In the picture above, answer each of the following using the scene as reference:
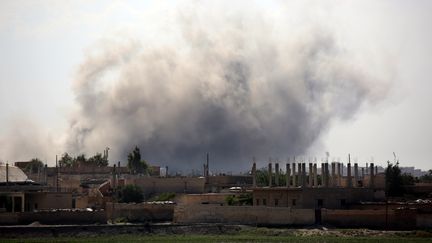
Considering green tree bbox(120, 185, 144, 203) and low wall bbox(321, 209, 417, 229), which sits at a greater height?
green tree bbox(120, 185, 144, 203)

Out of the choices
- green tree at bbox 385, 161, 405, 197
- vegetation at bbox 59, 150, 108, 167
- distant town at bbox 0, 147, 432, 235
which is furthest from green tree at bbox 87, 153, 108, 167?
green tree at bbox 385, 161, 405, 197

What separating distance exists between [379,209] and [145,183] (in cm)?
3172

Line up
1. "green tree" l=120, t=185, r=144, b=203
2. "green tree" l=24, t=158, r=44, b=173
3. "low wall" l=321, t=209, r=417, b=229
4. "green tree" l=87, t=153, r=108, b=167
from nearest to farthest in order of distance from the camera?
1. "low wall" l=321, t=209, r=417, b=229
2. "green tree" l=120, t=185, r=144, b=203
3. "green tree" l=24, t=158, r=44, b=173
4. "green tree" l=87, t=153, r=108, b=167

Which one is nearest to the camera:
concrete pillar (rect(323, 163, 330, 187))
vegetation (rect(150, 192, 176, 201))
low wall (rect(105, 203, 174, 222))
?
low wall (rect(105, 203, 174, 222))

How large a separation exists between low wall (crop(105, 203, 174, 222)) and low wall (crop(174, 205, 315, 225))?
284cm

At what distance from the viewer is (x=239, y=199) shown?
8100cm

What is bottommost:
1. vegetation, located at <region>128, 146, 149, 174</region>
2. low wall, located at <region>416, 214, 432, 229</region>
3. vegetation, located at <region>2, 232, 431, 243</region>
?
vegetation, located at <region>2, 232, 431, 243</region>

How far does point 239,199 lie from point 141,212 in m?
8.32

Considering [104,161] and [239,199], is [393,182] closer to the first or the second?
[239,199]

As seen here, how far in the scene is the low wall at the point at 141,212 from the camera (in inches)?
3073

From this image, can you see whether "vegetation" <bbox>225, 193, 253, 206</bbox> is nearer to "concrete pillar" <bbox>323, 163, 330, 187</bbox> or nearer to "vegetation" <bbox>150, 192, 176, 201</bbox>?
"concrete pillar" <bbox>323, 163, 330, 187</bbox>

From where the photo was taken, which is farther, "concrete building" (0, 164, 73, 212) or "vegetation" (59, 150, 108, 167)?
"vegetation" (59, 150, 108, 167)

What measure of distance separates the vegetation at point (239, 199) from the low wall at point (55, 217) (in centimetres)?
1201

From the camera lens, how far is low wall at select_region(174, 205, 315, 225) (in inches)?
2773
